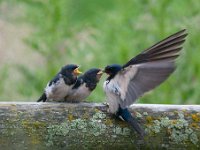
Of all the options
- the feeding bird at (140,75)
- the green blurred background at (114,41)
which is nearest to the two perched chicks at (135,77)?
→ the feeding bird at (140,75)

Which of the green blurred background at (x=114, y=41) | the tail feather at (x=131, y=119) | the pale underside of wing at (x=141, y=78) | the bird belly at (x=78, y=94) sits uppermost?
the pale underside of wing at (x=141, y=78)

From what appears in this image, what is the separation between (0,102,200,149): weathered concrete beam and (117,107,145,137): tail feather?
2 centimetres

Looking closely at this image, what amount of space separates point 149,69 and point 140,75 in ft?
0.14

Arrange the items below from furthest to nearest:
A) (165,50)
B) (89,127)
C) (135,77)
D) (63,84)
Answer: (63,84)
(135,77)
(165,50)
(89,127)

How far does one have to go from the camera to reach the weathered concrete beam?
2357 mm

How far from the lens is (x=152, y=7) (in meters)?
5.49

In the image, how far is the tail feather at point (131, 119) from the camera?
7.95 feet

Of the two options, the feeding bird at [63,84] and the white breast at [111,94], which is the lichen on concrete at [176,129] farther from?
the feeding bird at [63,84]

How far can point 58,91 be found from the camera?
113 inches

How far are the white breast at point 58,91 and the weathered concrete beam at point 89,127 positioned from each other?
1.00ft

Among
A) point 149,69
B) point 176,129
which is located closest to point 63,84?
point 149,69

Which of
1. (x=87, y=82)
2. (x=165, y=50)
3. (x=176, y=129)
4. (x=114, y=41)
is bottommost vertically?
(x=114, y=41)

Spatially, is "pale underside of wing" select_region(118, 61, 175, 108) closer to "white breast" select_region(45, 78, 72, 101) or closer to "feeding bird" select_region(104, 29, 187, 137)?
"feeding bird" select_region(104, 29, 187, 137)

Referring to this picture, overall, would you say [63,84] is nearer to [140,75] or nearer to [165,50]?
[140,75]
